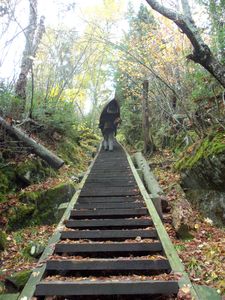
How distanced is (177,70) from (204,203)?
8.12 meters

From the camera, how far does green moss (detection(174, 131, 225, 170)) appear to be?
707 cm

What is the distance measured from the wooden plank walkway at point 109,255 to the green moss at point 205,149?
170cm

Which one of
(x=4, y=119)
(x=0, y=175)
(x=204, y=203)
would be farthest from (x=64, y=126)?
(x=204, y=203)

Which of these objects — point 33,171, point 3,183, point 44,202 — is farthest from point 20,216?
point 33,171

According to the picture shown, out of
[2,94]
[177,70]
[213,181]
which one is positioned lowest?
[213,181]

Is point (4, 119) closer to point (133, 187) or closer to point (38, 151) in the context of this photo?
point (38, 151)

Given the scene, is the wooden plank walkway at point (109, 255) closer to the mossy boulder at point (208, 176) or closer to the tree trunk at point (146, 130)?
the mossy boulder at point (208, 176)

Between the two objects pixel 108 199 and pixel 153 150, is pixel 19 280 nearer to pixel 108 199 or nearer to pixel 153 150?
pixel 108 199

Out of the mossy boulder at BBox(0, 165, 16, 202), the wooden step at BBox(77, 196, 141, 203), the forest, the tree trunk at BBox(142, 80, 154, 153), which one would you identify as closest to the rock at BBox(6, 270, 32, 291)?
the forest

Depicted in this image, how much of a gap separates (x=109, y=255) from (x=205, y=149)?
3.86 m

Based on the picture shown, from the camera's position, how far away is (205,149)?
307 inches

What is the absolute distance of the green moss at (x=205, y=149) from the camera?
707 cm

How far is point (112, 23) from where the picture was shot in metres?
20.1

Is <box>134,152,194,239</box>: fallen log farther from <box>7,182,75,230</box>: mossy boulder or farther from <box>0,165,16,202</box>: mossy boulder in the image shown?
<box>0,165,16,202</box>: mossy boulder
